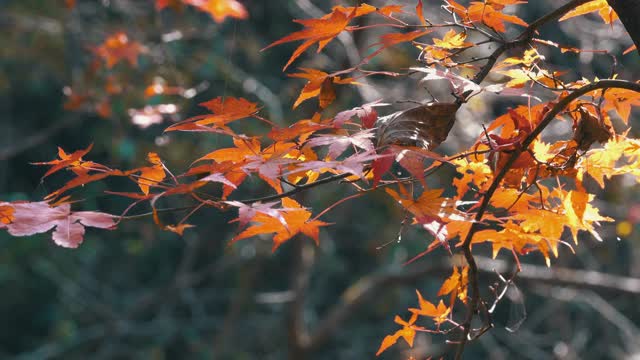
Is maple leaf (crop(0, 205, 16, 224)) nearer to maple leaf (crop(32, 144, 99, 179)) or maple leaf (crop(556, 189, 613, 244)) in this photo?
A: maple leaf (crop(32, 144, 99, 179))

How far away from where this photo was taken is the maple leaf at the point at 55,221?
60cm

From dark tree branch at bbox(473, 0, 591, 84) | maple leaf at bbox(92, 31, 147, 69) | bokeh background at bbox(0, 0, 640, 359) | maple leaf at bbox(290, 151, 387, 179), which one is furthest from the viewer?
bokeh background at bbox(0, 0, 640, 359)

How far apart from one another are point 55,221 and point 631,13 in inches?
18.5

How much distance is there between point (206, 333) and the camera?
3.67 meters

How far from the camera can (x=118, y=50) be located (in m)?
2.15

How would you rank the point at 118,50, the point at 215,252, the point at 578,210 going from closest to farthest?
the point at 578,210
the point at 118,50
the point at 215,252

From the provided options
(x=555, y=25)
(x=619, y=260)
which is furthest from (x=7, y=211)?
(x=619, y=260)

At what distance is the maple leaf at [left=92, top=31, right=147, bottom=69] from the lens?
2143mm

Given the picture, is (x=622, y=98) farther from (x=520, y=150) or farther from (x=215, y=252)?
(x=215, y=252)

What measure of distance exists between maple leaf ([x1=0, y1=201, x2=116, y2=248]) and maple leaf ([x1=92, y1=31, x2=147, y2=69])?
1561 mm

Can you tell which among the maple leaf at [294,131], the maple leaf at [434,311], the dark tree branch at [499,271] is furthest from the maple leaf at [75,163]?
the dark tree branch at [499,271]

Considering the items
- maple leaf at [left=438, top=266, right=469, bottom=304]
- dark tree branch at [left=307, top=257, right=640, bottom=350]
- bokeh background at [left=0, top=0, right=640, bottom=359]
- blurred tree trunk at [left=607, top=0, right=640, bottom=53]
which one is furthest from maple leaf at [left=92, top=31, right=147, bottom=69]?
blurred tree trunk at [left=607, top=0, right=640, bottom=53]

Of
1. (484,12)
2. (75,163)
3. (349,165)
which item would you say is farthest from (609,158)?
(75,163)

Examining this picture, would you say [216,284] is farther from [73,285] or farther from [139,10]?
[139,10]
